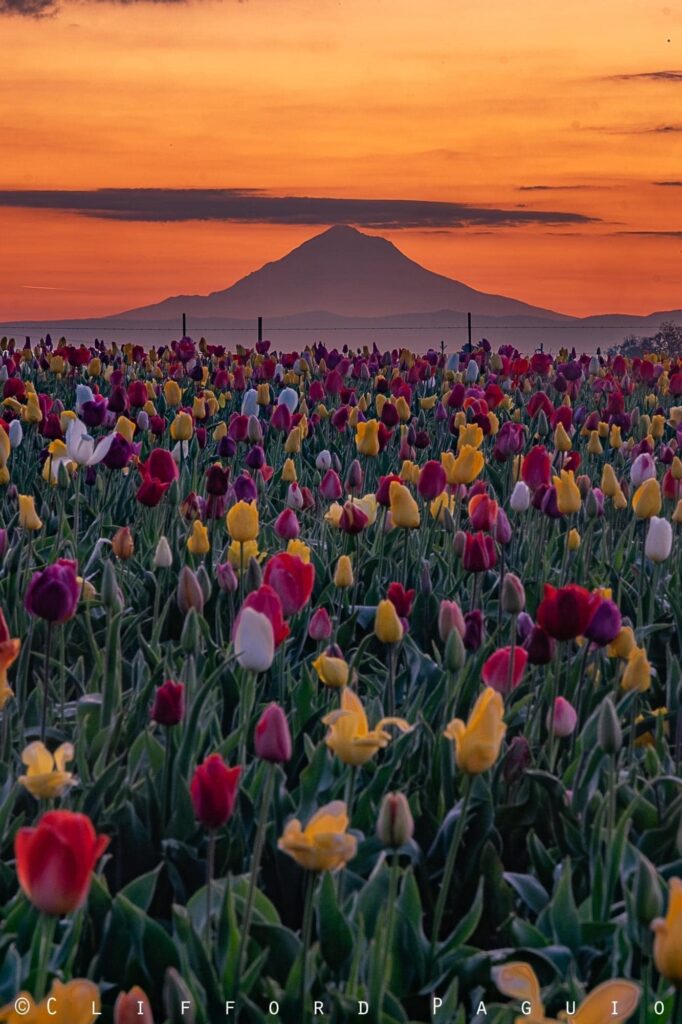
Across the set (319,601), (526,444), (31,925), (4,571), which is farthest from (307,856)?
(526,444)

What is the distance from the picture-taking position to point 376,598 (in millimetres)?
4844

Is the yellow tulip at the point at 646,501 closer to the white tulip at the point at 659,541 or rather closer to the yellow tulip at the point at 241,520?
the white tulip at the point at 659,541

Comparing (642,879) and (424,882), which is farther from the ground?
(642,879)

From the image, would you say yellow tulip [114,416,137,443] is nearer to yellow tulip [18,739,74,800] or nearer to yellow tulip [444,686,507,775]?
yellow tulip [18,739,74,800]

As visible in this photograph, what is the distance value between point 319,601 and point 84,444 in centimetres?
102

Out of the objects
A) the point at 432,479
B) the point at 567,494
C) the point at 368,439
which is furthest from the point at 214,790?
the point at 368,439

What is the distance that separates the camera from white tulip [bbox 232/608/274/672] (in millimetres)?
2438

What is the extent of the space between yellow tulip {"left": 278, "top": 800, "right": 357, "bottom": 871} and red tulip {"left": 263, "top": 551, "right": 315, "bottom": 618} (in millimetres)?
1099

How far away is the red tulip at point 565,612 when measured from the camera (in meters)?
2.77

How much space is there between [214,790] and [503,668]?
1.13 m

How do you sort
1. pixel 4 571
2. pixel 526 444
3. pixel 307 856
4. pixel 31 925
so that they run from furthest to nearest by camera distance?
pixel 526 444 → pixel 4 571 → pixel 31 925 → pixel 307 856

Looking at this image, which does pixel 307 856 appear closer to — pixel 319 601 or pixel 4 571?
pixel 319 601

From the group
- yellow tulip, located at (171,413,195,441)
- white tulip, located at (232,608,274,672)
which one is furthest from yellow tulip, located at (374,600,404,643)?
yellow tulip, located at (171,413,195,441)

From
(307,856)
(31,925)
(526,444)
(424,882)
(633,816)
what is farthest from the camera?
(526,444)
